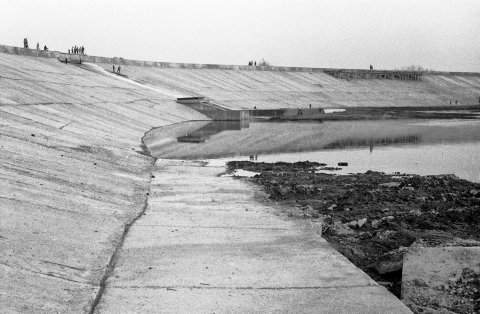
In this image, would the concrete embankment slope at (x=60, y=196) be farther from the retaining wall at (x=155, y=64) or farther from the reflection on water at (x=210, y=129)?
the retaining wall at (x=155, y=64)

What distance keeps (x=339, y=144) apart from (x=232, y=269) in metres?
19.2

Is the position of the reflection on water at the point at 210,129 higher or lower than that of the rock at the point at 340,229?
lower

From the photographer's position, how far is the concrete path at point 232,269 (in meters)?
5.77

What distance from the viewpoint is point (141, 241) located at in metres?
7.77

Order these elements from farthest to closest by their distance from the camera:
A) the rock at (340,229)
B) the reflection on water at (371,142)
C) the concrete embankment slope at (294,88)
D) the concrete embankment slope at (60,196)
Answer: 1. the concrete embankment slope at (294,88)
2. the reflection on water at (371,142)
3. the rock at (340,229)
4. the concrete embankment slope at (60,196)

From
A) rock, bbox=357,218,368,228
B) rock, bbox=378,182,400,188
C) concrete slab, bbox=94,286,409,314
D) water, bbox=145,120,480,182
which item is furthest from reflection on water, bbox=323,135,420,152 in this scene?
concrete slab, bbox=94,286,409,314

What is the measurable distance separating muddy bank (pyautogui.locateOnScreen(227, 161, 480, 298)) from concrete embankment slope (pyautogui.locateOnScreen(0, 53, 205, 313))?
3148 millimetres

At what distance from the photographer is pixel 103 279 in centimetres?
626

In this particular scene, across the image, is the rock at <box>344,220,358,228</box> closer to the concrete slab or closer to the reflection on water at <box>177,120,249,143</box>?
the concrete slab

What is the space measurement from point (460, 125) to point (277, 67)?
35.5m

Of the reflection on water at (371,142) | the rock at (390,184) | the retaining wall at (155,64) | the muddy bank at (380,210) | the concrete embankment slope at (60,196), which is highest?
the retaining wall at (155,64)

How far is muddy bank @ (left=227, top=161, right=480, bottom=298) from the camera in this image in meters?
8.29

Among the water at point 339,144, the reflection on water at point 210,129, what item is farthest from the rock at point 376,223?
the reflection on water at point 210,129

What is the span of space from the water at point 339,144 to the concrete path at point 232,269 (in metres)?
8.31
